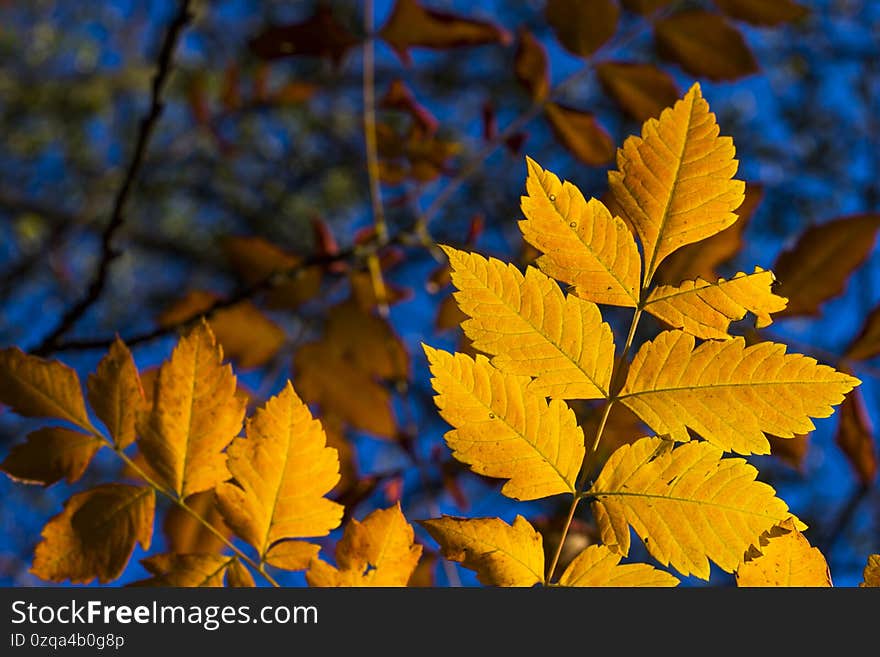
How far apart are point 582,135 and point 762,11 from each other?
26 cm

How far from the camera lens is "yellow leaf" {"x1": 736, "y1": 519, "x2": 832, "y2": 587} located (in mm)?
496

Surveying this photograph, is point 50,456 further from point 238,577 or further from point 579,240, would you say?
point 579,240

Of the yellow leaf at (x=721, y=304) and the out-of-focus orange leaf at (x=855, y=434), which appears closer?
the yellow leaf at (x=721, y=304)

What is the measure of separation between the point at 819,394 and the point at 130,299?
5.02 meters

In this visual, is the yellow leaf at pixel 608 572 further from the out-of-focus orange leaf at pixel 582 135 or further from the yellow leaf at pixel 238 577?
the out-of-focus orange leaf at pixel 582 135

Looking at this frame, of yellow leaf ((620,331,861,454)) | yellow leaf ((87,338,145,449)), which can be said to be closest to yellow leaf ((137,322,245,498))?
yellow leaf ((87,338,145,449))

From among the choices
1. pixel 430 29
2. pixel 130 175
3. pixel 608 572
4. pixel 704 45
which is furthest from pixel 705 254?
pixel 130 175

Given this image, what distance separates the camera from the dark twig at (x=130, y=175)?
0.88 meters

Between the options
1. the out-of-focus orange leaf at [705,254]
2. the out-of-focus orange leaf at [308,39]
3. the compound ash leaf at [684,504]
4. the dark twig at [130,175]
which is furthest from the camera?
the out-of-focus orange leaf at [308,39]

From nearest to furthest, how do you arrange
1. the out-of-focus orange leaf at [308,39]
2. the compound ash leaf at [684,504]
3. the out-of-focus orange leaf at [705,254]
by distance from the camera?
the compound ash leaf at [684,504] → the out-of-focus orange leaf at [705,254] → the out-of-focus orange leaf at [308,39]

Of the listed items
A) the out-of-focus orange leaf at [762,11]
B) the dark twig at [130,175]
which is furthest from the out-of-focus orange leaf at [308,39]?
the out-of-focus orange leaf at [762,11]

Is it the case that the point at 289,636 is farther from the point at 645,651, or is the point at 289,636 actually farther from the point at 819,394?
the point at 819,394

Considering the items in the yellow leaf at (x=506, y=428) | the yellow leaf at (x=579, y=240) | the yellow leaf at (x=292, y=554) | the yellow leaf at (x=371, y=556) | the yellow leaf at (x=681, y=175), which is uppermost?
the yellow leaf at (x=681, y=175)

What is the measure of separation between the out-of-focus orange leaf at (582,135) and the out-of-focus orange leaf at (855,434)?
43 cm
